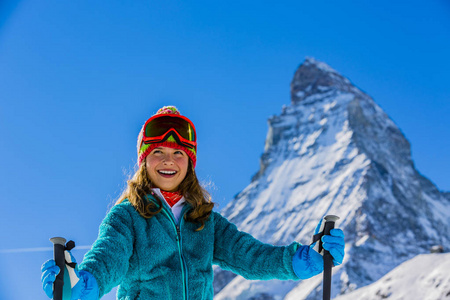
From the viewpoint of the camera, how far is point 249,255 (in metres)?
3.55

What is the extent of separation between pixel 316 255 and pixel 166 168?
3.34 feet

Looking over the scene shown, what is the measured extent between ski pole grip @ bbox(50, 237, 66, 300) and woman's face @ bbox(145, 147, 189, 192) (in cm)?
112

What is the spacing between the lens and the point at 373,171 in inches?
4660

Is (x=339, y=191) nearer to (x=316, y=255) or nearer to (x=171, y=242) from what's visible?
(x=316, y=255)

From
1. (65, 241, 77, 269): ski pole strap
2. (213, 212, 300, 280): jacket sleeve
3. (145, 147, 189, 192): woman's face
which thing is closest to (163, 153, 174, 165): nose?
(145, 147, 189, 192): woman's face

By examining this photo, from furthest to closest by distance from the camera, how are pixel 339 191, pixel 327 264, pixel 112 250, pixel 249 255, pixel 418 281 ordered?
pixel 339 191 → pixel 418 281 → pixel 249 255 → pixel 327 264 → pixel 112 250

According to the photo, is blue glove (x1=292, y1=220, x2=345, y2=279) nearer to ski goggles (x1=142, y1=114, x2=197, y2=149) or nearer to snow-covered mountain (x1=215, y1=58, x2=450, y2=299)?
ski goggles (x1=142, y1=114, x2=197, y2=149)

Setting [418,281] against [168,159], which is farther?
[418,281]

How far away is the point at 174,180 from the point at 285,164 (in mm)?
140601

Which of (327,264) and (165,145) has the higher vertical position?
(165,145)

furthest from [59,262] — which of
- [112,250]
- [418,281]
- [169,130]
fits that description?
[418,281]

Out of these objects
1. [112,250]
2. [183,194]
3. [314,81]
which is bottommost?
[112,250]

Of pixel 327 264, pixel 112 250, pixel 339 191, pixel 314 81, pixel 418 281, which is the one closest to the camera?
pixel 112 250

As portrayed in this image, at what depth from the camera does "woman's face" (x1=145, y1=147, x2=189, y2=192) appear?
3578 millimetres
